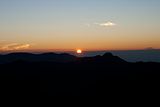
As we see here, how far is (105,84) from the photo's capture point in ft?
147

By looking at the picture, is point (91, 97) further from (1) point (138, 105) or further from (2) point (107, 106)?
(1) point (138, 105)

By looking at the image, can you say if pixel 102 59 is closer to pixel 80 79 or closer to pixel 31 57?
pixel 80 79

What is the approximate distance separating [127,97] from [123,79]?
6470 mm

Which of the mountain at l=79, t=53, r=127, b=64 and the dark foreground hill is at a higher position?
the mountain at l=79, t=53, r=127, b=64

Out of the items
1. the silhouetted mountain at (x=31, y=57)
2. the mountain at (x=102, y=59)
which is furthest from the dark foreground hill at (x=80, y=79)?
the silhouetted mountain at (x=31, y=57)

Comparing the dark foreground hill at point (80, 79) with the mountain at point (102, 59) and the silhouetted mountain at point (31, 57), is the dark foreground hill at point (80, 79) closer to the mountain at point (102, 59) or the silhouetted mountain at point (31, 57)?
the mountain at point (102, 59)

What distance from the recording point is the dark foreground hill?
43188 mm

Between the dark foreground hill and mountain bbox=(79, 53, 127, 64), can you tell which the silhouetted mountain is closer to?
mountain bbox=(79, 53, 127, 64)

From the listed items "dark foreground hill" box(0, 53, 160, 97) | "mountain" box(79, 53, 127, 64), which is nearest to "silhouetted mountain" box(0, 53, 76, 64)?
"mountain" box(79, 53, 127, 64)

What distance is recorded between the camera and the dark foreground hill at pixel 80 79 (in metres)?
43.2

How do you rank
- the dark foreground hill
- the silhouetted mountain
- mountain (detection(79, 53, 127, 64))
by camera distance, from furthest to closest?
1. the silhouetted mountain
2. mountain (detection(79, 53, 127, 64))
3. the dark foreground hill

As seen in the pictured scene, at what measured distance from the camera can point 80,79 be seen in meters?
48.9

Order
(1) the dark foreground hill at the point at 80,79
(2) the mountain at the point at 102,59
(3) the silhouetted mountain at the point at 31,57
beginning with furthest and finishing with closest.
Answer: (3) the silhouetted mountain at the point at 31,57 < (2) the mountain at the point at 102,59 < (1) the dark foreground hill at the point at 80,79

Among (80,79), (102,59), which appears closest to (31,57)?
(102,59)
